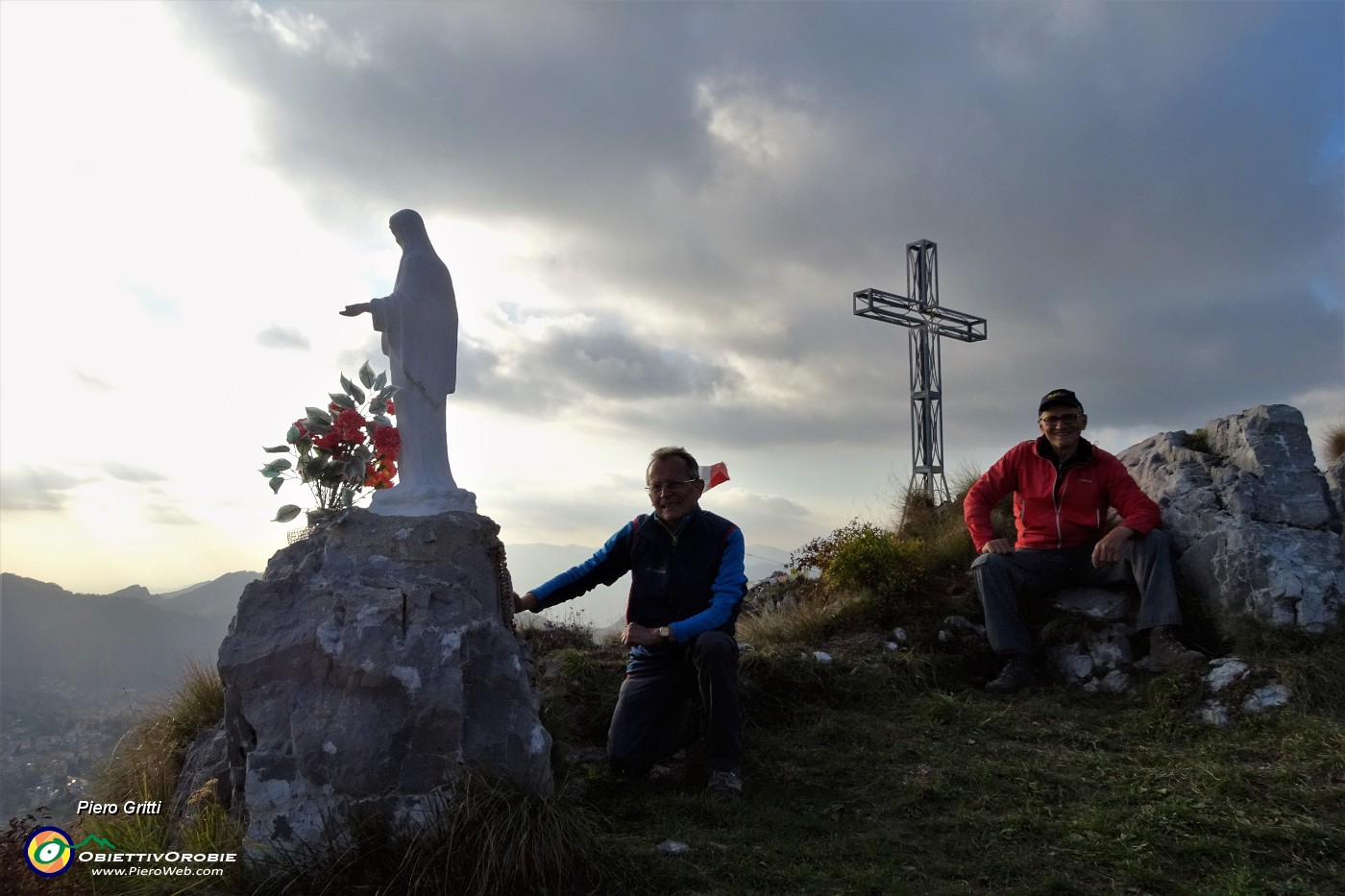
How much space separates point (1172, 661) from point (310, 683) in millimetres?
5806

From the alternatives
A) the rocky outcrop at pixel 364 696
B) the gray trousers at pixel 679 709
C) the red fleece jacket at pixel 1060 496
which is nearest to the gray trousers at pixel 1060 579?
the red fleece jacket at pixel 1060 496

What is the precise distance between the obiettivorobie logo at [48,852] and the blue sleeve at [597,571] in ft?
7.61

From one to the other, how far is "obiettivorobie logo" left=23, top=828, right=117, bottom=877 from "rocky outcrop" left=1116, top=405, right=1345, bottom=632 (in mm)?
7299

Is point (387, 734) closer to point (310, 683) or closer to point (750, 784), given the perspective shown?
point (310, 683)

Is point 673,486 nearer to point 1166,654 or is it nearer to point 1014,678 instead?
point 1014,678

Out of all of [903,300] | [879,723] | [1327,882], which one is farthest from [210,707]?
[903,300]

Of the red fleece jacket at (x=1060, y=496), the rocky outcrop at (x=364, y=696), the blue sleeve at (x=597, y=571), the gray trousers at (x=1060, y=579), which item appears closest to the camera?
the rocky outcrop at (x=364, y=696)

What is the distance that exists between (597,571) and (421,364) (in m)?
1.52

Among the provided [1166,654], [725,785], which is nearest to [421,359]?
[725,785]

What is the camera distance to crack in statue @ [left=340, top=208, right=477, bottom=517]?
4.65 meters

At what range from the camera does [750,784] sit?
15.4 ft

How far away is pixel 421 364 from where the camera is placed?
473 centimetres

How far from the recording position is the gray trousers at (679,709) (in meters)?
4.59

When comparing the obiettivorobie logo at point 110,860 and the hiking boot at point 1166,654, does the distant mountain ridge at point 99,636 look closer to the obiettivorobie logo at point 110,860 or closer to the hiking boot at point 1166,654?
the obiettivorobie logo at point 110,860
